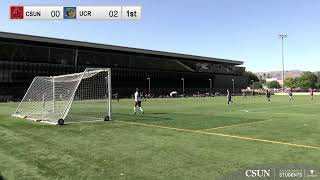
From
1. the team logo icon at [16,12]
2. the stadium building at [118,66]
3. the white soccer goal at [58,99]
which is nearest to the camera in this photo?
the team logo icon at [16,12]

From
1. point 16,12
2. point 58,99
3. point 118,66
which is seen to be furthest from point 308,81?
point 16,12

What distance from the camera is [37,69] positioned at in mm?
101000

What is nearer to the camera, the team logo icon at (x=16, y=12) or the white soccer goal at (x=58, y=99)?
the team logo icon at (x=16, y=12)

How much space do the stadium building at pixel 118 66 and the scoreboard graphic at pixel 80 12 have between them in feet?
230

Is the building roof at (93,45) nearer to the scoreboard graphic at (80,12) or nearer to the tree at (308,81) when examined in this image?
the tree at (308,81)

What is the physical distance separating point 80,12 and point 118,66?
103 meters

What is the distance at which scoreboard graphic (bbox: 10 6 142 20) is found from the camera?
19.0 meters

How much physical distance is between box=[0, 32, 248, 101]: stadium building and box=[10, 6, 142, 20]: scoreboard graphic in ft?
230

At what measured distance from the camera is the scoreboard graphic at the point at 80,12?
19.0 meters

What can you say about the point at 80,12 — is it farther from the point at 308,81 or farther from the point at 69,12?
the point at 308,81

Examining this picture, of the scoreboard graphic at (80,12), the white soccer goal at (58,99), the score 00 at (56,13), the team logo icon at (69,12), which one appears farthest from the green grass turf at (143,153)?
the score 00 at (56,13)

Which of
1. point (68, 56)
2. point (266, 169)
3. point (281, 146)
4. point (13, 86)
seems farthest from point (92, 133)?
point (68, 56)

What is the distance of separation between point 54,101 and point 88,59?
9075 cm

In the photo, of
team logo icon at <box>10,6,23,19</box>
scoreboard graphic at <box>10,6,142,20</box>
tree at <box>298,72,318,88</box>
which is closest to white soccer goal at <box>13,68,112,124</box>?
scoreboard graphic at <box>10,6,142,20</box>
